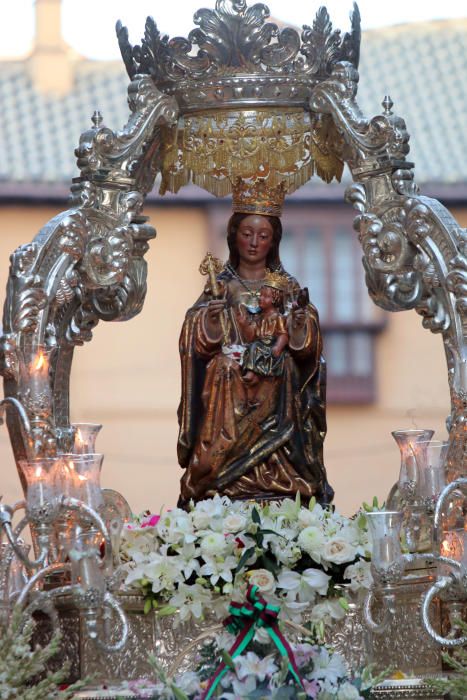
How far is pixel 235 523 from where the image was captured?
7.98 meters

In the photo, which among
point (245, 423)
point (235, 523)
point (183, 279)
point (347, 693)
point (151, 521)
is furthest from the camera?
point (183, 279)

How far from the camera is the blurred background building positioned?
12383mm

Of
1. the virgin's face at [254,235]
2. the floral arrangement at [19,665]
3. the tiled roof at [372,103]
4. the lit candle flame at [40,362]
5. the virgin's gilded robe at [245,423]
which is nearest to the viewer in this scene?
the floral arrangement at [19,665]

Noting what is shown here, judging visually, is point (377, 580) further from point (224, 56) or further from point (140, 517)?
point (224, 56)

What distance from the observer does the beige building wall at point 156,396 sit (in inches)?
485

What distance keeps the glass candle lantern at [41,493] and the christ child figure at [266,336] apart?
1.21m

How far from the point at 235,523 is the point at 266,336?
1201mm

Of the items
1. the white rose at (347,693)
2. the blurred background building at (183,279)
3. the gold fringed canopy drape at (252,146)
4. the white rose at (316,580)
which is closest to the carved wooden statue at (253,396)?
the gold fringed canopy drape at (252,146)

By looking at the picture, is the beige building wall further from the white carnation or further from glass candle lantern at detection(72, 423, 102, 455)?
the white carnation

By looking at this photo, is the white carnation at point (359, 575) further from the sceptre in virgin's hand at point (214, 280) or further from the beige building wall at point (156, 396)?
the beige building wall at point (156, 396)

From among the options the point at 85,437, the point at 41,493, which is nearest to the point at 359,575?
the point at 41,493

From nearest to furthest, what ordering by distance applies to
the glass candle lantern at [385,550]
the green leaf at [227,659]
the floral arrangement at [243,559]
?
the green leaf at [227,659]
the glass candle lantern at [385,550]
the floral arrangement at [243,559]

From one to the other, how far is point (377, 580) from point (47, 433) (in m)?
1.57

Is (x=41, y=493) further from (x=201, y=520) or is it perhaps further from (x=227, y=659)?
(x=227, y=659)
